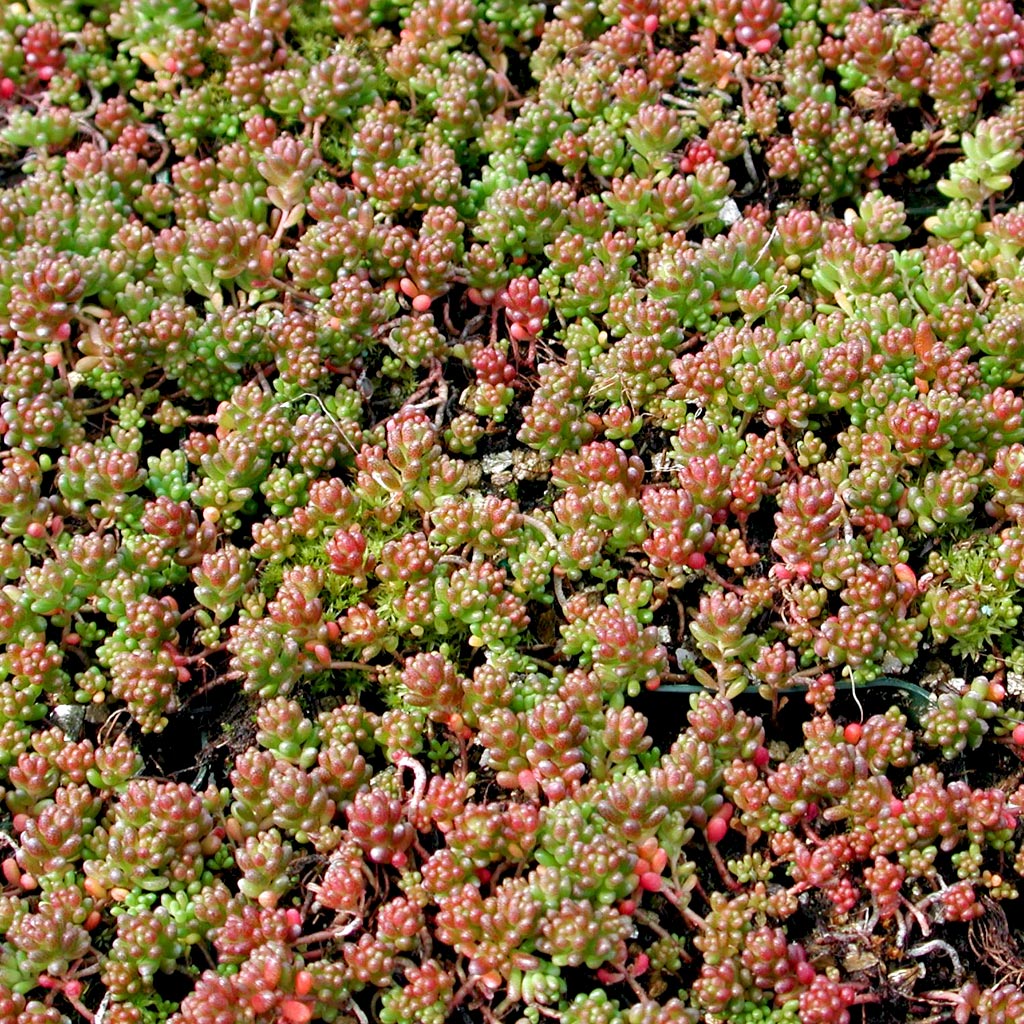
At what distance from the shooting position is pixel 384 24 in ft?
14.3

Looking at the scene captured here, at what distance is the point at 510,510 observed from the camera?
3160 millimetres

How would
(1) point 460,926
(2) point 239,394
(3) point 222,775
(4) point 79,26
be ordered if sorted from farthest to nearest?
1. (4) point 79,26
2. (2) point 239,394
3. (3) point 222,775
4. (1) point 460,926

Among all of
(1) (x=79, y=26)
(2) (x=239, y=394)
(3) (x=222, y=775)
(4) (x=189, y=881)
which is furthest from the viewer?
(1) (x=79, y=26)

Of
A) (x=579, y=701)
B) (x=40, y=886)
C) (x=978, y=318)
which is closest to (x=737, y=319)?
(x=978, y=318)

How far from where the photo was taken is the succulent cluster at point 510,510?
2.71 m

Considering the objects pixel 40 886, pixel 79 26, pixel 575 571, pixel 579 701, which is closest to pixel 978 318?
pixel 575 571

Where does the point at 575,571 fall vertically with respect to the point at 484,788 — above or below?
above

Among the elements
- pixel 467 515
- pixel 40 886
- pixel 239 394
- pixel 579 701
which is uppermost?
pixel 239 394

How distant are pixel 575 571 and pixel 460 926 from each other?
0.98 metres

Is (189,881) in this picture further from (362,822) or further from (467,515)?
(467,515)

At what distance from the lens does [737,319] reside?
3.66 meters

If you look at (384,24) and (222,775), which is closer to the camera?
(222,775)

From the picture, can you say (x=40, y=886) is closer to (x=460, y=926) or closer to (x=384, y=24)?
(x=460, y=926)

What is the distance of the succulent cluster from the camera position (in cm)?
271
